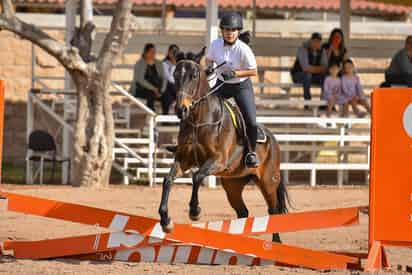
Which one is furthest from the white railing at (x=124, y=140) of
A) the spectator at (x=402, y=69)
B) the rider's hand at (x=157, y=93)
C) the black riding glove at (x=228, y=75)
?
the black riding glove at (x=228, y=75)

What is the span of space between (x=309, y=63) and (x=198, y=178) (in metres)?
11.5

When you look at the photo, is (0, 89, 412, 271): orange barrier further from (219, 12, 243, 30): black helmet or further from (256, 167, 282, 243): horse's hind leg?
(219, 12, 243, 30): black helmet

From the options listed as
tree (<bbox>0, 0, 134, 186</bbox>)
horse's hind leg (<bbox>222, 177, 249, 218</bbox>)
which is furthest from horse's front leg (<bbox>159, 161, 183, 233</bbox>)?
tree (<bbox>0, 0, 134, 186</bbox>)

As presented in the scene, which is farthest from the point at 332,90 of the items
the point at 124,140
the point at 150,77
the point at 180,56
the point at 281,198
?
the point at 180,56

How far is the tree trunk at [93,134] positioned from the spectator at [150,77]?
223 cm

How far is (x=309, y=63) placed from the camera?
73.0ft

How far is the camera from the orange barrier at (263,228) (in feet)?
33.1

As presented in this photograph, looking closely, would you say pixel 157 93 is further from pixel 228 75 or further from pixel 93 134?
pixel 228 75

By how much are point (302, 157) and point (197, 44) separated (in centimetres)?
320

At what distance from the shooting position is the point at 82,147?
18938 millimetres

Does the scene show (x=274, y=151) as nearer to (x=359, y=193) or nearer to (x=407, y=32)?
(x=359, y=193)

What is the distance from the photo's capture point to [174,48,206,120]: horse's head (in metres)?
10.9

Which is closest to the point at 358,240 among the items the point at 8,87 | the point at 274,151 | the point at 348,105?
the point at 274,151

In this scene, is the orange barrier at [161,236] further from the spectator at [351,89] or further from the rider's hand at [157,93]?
the spectator at [351,89]
